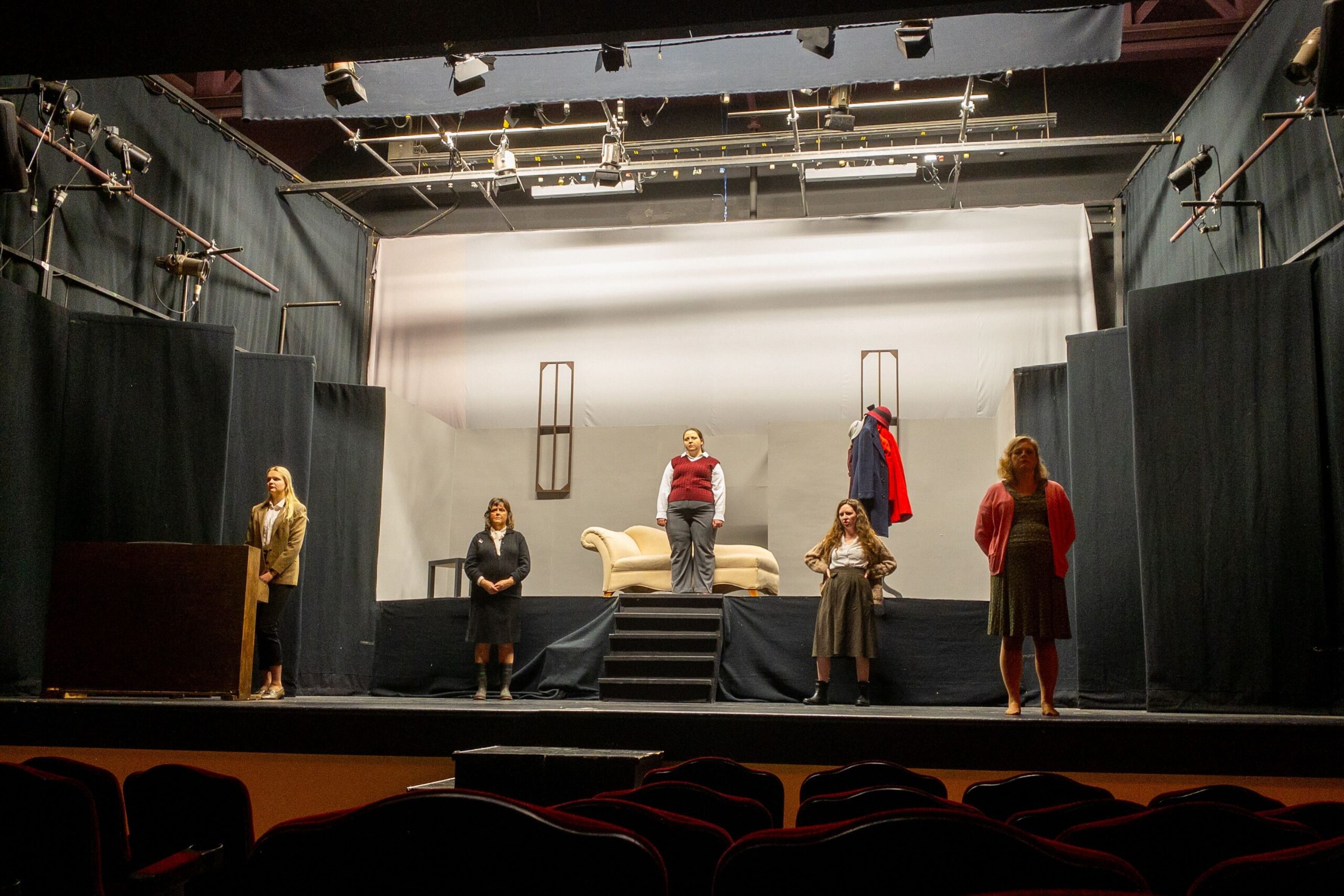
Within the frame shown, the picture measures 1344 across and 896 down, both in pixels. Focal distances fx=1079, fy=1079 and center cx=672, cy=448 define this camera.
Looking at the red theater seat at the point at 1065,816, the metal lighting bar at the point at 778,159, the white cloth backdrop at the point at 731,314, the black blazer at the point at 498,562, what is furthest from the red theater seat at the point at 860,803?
the white cloth backdrop at the point at 731,314

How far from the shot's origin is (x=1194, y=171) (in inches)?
304

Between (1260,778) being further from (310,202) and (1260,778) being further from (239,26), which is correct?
(310,202)

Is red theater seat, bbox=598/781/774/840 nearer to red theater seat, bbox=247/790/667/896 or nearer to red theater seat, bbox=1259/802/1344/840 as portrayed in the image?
red theater seat, bbox=247/790/667/896

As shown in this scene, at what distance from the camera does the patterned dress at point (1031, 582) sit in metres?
5.29

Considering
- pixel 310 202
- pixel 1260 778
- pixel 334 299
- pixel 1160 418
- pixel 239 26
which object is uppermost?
pixel 310 202

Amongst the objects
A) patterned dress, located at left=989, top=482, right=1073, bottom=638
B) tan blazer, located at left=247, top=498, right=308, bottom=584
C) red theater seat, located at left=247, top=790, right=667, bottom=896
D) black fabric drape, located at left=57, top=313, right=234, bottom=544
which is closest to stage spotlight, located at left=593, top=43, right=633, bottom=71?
black fabric drape, located at left=57, top=313, right=234, bottom=544

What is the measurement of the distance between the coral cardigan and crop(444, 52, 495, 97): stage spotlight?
4.42 metres

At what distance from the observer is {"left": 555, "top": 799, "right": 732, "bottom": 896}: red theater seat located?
170 cm

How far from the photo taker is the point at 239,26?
10.9 feet

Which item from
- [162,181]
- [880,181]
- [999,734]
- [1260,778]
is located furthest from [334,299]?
[1260,778]

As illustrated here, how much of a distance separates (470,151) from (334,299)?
210 cm

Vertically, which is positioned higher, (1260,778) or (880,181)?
(880,181)

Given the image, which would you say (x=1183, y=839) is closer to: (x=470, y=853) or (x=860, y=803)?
(x=860, y=803)

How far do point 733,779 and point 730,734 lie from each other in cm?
161
